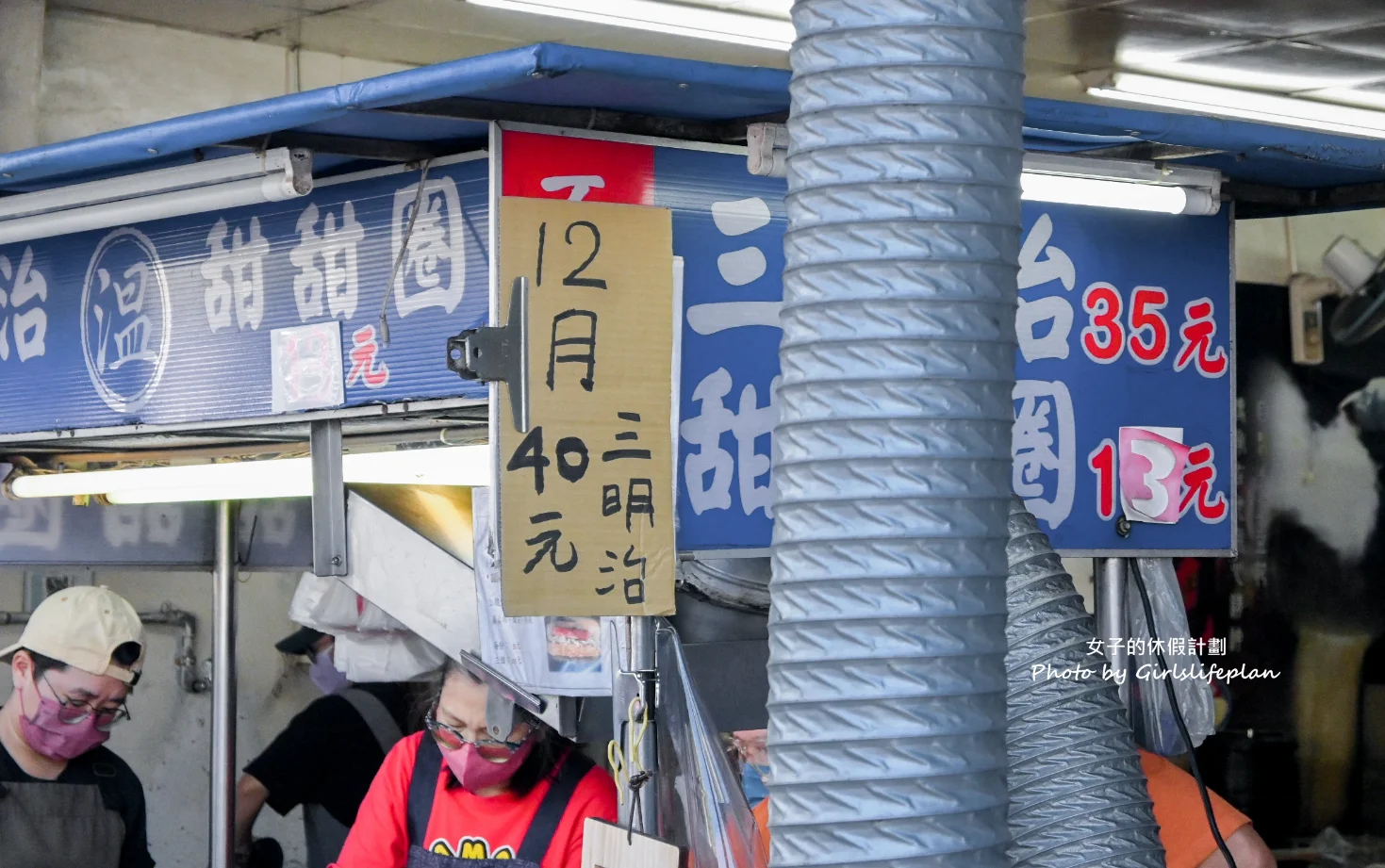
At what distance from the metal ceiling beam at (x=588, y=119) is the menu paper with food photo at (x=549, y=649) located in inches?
43.4

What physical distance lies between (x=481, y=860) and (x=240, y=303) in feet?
5.54

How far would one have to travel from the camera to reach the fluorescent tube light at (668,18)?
604 cm

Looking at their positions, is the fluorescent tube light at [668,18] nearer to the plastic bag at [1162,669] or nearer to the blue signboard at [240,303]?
the blue signboard at [240,303]

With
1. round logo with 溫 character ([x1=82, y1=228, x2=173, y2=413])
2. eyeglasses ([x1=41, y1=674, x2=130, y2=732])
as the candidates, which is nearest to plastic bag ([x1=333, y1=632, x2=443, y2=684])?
eyeglasses ([x1=41, y1=674, x2=130, y2=732])

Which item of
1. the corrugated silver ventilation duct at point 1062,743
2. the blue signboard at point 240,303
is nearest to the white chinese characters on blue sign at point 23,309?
the blue signboard at point 240,303

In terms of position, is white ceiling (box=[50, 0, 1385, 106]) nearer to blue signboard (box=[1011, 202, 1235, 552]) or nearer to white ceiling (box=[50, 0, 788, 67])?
white ceiling (box=[50, 0, 788, 67])

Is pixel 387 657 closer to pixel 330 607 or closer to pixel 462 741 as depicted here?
pixel 330 607

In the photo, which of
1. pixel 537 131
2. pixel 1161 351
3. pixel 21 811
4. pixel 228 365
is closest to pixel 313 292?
pixel 228 365

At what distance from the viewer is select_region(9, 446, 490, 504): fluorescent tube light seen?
3.55 meters

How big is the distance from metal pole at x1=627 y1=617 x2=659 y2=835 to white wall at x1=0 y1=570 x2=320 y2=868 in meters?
4.33

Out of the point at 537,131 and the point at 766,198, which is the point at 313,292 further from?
the point at 766,198

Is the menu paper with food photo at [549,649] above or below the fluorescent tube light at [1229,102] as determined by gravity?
below

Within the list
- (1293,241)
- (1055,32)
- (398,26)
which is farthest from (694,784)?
(1293,241)

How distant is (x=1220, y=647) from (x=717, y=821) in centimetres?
523
